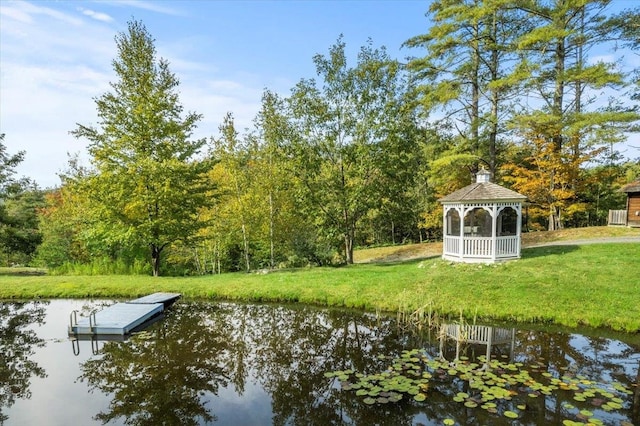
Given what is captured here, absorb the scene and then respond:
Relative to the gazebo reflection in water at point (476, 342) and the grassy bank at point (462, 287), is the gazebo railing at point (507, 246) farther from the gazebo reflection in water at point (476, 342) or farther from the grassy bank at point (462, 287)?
the gazebo reflection in water at point (476, 342)

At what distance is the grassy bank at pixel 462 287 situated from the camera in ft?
29.5

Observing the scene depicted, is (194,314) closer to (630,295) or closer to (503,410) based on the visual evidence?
(503,410)

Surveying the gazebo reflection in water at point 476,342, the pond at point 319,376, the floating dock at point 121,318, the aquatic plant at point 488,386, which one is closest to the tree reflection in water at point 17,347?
the pond at point 319,376

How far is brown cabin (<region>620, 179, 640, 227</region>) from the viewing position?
1755 centimetres

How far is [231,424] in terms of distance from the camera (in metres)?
4.88

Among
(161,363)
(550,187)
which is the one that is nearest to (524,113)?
(550,187)

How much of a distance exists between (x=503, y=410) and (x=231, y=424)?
Answer: 12.1ft

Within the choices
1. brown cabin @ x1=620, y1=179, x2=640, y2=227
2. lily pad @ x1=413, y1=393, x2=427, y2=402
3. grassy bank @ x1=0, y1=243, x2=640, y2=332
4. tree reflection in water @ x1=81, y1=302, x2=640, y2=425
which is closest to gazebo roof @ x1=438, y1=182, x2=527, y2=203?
grassy bank @ x1=0, y1=243, x2=640, y2=332

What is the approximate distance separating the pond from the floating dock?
14.5 inches

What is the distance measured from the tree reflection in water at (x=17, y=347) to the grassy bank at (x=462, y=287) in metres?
1.75

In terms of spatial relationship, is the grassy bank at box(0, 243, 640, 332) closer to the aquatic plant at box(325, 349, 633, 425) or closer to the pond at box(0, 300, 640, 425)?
the pond at box(0, 300, 640, 425)

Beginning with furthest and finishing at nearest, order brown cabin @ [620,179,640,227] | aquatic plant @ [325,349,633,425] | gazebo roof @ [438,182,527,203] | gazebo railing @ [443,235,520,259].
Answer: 1. brown cabin @ [620,179,640,227]
2. gazebo railing @ [443,235,520,259]
3. gazebo roof @ [438,182,527,203]
4. aquatic plant @ [325,349,633,425]

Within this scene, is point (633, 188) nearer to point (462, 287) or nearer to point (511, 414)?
point (462, 287)

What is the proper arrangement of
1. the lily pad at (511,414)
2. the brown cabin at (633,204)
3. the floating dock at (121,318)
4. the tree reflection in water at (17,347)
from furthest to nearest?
the brown cabin at (633,204)
the floating dock at (121,318)
the tree reflection in water at (17,347)
the lily pad at (511,414)
